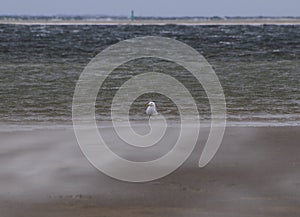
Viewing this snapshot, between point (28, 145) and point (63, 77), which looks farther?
point (63, 77)

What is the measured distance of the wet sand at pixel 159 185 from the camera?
28.5ft

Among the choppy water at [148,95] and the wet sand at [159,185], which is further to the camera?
the choppy water at [148,95]

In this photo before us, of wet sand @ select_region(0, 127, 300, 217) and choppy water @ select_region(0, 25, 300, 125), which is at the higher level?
choppy water @ select_region(0, 25, 300, 125)

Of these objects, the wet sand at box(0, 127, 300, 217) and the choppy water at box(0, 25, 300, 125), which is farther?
the choppy water at box(0, 25, 300, 125)

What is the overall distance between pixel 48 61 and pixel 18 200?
2412 centimetres

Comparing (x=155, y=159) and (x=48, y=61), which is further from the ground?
(x=48, y=61)

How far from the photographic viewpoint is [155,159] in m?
11.4

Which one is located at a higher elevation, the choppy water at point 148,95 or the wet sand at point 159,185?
the choppy water at point 148,95

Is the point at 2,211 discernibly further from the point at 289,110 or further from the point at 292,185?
the point at 289,110

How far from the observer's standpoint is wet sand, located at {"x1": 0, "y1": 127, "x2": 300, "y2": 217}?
8.67 metres

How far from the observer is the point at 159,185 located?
9.68 m

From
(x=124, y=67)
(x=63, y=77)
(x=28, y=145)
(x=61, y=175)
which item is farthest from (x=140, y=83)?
(x=61, y=175)

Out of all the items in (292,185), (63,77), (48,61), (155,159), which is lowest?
(292,185)

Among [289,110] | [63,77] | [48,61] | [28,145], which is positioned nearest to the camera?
[28,145]
